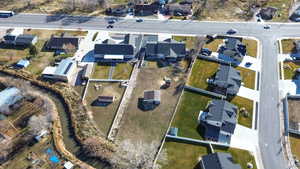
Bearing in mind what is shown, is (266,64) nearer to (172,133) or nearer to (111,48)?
(172,133)

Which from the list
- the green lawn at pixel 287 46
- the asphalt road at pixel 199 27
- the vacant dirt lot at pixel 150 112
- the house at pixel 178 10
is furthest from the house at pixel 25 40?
the green lawn at pixel 287 46

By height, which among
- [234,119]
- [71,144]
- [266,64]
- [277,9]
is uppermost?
[277,9]

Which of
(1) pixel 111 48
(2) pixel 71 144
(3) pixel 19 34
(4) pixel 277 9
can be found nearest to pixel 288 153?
(2) pixel 71 144

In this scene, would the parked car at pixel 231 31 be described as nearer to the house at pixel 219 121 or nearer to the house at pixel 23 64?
the house at pixel 219 121

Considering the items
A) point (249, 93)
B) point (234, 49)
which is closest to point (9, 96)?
point (249, 93)

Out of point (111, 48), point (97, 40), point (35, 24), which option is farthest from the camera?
point (35, 24)

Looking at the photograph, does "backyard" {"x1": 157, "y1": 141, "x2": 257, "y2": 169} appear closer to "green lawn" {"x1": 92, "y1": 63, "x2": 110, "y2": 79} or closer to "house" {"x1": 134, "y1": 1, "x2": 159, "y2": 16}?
"green lawn" {"x1": 92, "y1": 63, "x2": 110, "y2": 79}
